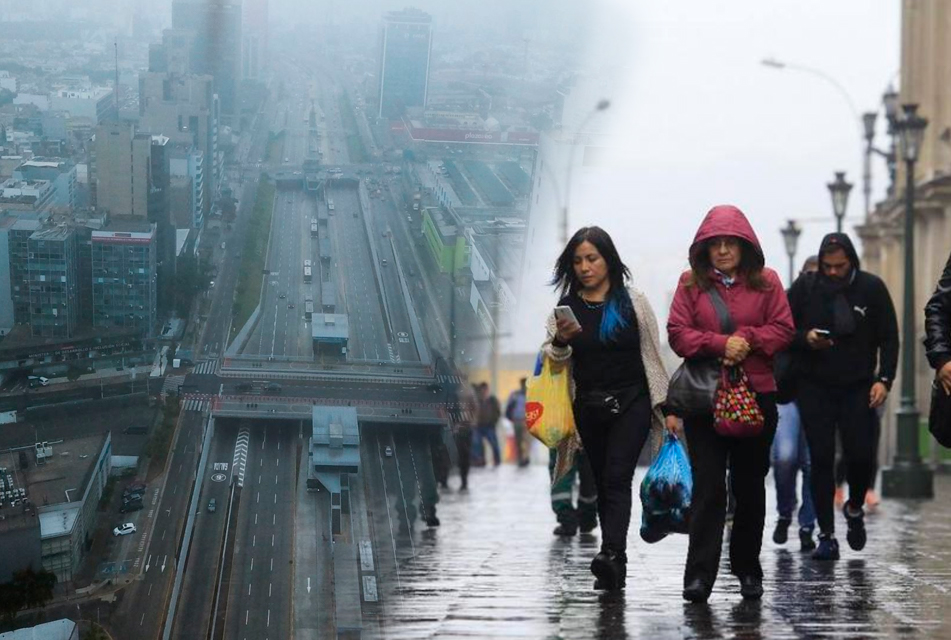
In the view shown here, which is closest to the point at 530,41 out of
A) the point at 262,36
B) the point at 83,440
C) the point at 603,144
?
the point at 603,144

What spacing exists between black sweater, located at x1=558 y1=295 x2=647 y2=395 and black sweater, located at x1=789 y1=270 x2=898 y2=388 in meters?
1.86

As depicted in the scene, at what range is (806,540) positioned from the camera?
10.8 meters

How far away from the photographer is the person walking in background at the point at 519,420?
80.0 feet

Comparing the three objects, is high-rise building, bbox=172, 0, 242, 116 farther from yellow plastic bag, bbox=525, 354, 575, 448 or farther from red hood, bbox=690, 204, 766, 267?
red hood, bbox=690, 204, 766, 267

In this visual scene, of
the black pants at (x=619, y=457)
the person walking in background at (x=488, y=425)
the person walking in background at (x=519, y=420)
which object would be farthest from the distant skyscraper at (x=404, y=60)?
the person walking in background at (x=519, y=420)

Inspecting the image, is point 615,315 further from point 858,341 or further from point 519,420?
point 519,420

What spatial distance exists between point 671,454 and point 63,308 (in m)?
4.40

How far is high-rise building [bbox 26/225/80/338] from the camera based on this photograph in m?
10.9

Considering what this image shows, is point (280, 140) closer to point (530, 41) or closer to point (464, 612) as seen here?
point (530, 41)

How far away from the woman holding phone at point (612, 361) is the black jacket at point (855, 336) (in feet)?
6.07

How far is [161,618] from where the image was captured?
9.35m

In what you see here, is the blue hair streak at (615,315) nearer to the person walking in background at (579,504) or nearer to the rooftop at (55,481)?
the rooftop at (55,481)

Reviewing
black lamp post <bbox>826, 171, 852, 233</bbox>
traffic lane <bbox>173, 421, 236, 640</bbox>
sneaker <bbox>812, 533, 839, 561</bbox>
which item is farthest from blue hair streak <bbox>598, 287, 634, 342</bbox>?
black lamp post <bbox>826, 171, 852, 233</bbox>

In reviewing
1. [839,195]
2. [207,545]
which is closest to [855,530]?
[207,545]
